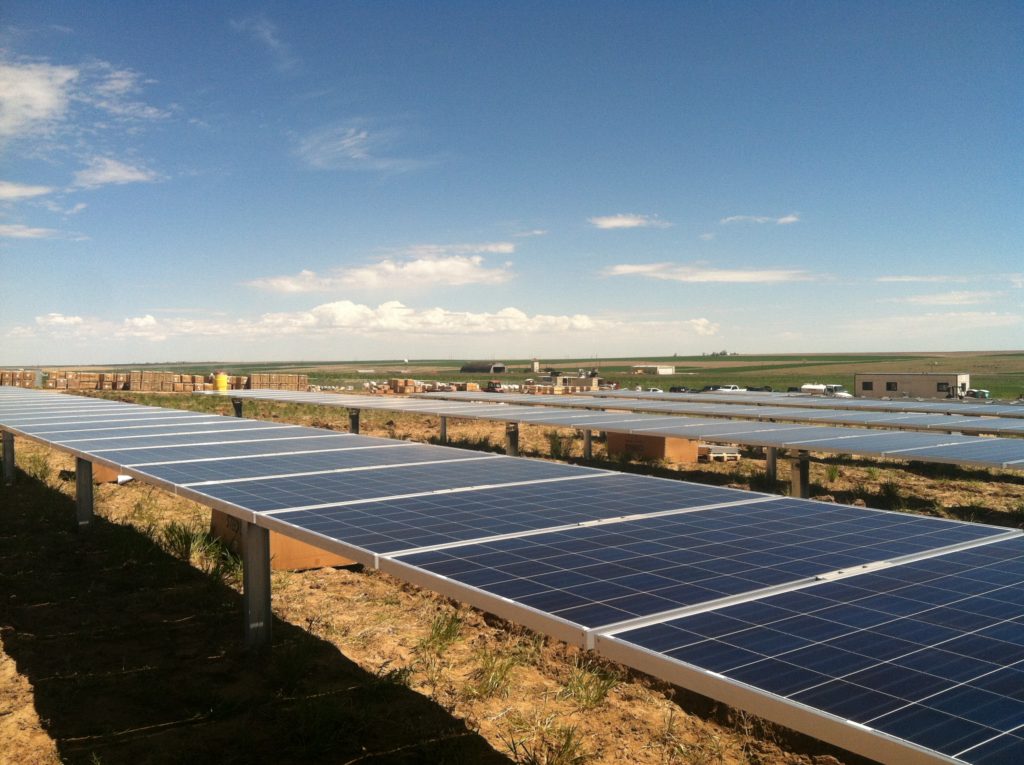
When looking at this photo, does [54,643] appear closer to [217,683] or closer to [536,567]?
[217,683]

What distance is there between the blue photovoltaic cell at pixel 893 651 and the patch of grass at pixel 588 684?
13.1ft

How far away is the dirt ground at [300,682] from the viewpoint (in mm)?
8227

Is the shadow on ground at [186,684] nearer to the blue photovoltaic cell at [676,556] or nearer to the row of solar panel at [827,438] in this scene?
the blue photovoltaic cell at [676,556]

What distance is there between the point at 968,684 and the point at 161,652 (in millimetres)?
9766

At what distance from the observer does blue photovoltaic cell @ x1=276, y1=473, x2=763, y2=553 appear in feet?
26.3

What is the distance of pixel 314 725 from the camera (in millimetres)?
8336

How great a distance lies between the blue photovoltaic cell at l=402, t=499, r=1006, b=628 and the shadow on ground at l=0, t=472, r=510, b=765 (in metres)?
2.46

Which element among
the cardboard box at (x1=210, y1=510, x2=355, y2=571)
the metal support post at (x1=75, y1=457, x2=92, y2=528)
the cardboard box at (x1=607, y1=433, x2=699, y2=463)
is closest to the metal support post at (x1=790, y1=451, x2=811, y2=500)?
the cardboard box at (x1=210, y1=510, x2=355, y2=571)

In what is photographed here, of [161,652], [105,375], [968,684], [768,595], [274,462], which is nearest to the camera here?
[968,684]

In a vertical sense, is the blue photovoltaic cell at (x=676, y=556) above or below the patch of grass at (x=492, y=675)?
above

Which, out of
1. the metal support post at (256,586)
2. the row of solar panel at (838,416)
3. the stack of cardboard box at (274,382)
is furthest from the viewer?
the stack of cardboard box at (274,382)

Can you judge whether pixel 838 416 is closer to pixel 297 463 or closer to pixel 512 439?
pixel 512 439

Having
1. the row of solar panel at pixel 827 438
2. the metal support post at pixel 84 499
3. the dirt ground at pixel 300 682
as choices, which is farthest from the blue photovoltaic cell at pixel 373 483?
the row of solar panel at pixel 827 438

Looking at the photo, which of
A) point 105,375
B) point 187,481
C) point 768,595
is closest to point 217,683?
point 187,481
